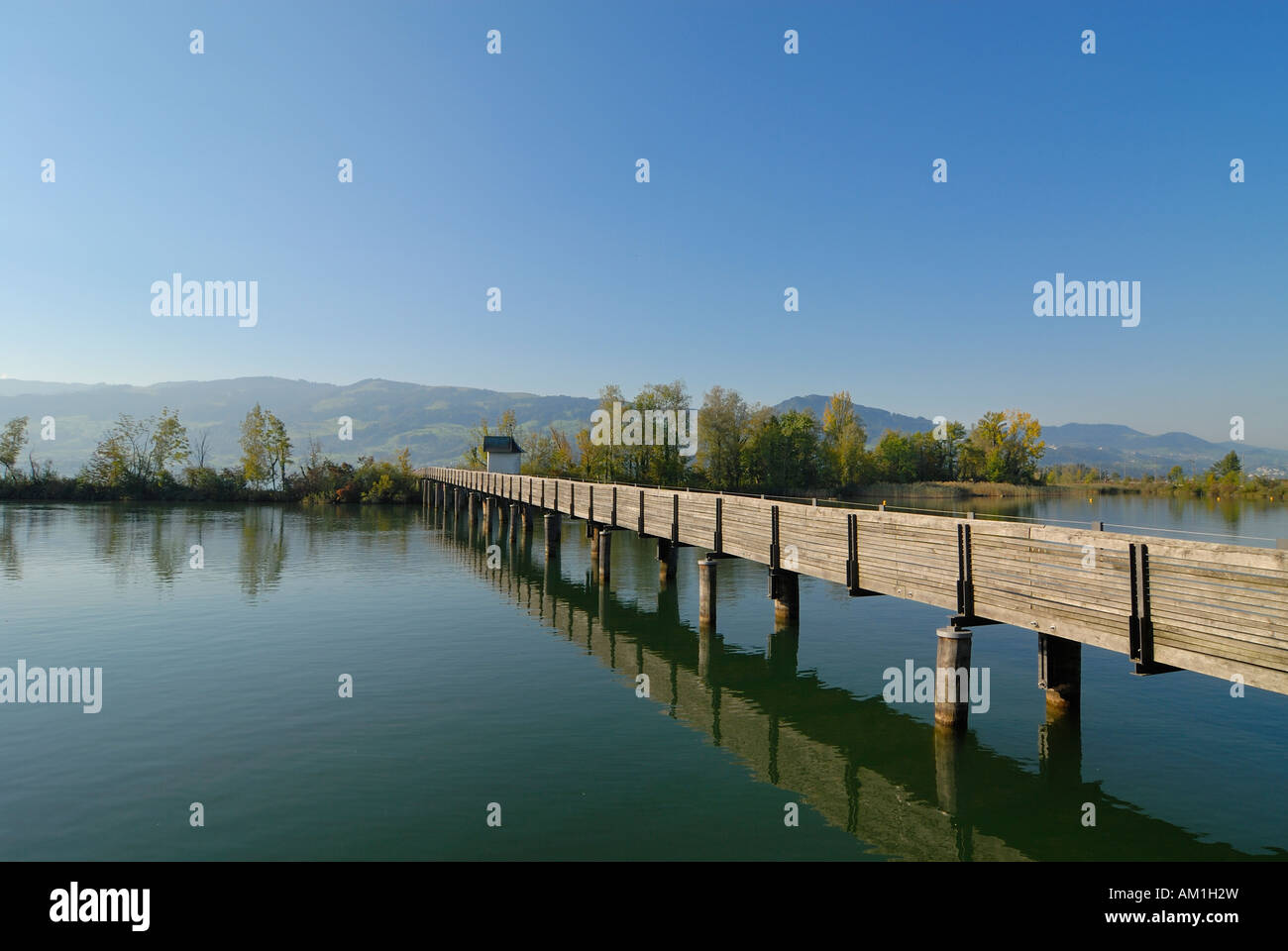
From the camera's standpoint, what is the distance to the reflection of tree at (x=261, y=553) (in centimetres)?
3019

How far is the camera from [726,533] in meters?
22.7

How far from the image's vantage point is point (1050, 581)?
12.3m

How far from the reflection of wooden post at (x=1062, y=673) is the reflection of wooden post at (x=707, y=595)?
975 cm

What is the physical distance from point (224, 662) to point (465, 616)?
24.2 feet

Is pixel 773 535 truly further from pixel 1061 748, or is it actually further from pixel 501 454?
pixel 501 454

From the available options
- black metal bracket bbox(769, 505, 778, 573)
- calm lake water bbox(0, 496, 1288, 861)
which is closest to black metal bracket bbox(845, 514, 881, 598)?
calm lake water bbox(0, 496, 1288, 861)

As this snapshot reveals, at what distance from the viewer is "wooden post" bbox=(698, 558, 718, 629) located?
22.2m

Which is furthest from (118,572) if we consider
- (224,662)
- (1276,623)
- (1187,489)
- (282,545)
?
(1187,489)

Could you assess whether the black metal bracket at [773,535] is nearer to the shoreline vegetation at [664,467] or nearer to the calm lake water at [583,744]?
the calm lake water at [583,744]

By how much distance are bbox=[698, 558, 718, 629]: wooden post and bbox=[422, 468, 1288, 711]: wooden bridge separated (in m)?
0.04

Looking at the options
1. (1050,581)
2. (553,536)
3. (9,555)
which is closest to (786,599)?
(1050,581)

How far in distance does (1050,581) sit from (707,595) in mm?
11196

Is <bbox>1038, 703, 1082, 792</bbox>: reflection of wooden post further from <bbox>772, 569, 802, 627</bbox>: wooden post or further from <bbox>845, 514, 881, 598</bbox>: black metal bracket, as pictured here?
<bbox>772, 569, 802, 627</bbox>: wooden post
